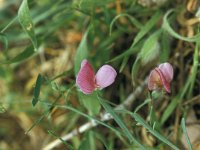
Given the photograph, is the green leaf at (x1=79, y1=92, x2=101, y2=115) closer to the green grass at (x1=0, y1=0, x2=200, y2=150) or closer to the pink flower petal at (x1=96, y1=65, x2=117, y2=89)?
the green grass at (x1=0, y1=0, x2=200, y2=150)

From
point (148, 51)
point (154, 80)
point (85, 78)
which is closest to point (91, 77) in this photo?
point (85, 78)

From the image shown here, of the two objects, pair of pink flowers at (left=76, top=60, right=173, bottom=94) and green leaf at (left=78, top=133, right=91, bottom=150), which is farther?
green leaf at (left=78, top=133, right=91, bottom=150)

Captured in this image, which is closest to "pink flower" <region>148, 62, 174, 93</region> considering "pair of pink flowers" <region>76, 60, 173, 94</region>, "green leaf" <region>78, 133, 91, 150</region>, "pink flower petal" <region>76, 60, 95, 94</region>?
"pair of pink flowers" <region>76, 60, 173, 94</region>

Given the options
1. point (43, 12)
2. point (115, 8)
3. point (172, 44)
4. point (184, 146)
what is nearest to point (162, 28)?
point (172, 44)

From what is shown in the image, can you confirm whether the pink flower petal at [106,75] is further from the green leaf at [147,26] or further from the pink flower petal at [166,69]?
the green leaf at [147,26]

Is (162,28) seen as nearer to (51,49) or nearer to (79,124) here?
(79,124)

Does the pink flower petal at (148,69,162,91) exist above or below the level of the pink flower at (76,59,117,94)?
below

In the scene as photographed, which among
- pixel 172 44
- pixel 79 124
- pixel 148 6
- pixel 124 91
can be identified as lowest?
pixel 79 124
